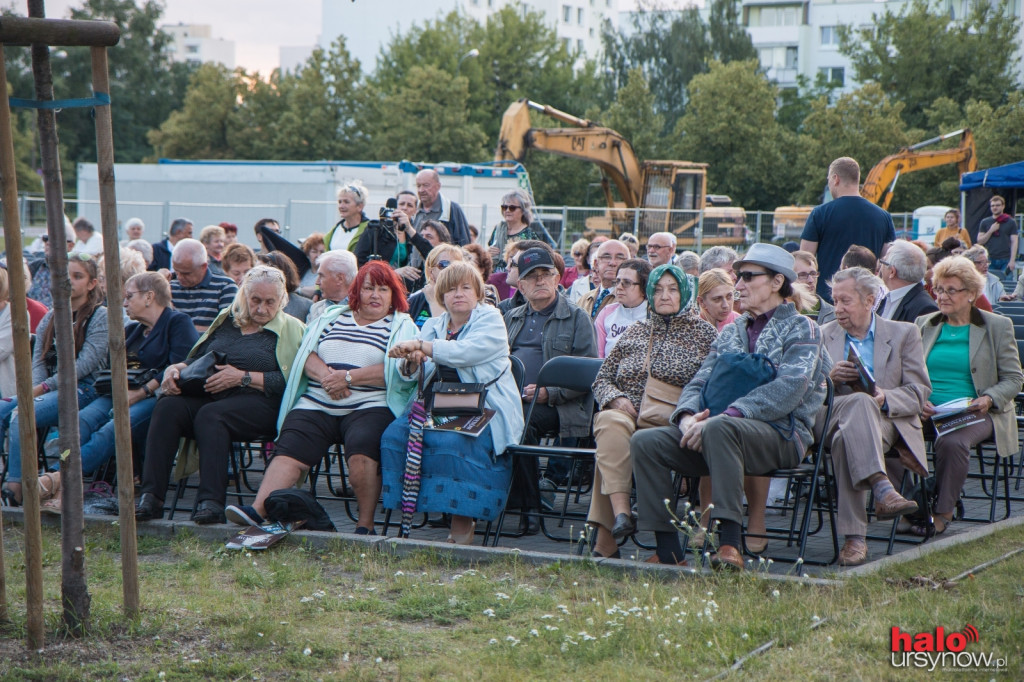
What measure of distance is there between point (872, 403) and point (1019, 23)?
44.3 meters

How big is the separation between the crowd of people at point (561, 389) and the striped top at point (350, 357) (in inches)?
0.5

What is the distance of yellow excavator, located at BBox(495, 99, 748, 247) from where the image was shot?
77.2 ft

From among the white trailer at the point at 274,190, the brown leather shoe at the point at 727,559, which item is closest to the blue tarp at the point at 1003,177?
the white trailer at the point at 274,190

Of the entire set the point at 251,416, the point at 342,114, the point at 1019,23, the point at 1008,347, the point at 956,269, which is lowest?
the point at 251,416

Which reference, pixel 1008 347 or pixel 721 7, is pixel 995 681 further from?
pixel 721 7

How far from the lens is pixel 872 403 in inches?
225

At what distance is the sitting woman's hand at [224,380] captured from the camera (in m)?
6.73

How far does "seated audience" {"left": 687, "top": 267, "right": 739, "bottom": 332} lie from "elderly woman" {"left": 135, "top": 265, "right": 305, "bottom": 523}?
A: 2.60 meters

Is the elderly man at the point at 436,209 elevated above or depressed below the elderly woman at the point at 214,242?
above

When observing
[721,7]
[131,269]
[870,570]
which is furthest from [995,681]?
[721,7]

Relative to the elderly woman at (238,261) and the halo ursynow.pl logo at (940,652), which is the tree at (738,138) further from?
the halo ursynow.pl logo at (940,652)

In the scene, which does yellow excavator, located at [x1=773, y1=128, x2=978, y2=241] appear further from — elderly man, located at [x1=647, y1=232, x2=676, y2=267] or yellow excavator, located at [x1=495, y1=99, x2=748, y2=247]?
elderly man, located at [x1=647, y1=232, x2=676, y2=267]

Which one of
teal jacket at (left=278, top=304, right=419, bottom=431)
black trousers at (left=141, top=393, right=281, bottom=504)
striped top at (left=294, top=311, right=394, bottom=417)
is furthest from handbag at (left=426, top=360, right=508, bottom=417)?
black trousers at (left=141, top=393, right=281, bottom=504)

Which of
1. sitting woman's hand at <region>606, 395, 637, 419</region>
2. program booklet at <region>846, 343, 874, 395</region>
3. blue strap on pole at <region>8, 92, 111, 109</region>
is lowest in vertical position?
sitting woman's hand at <region>606, 395, 637, 419</region>
